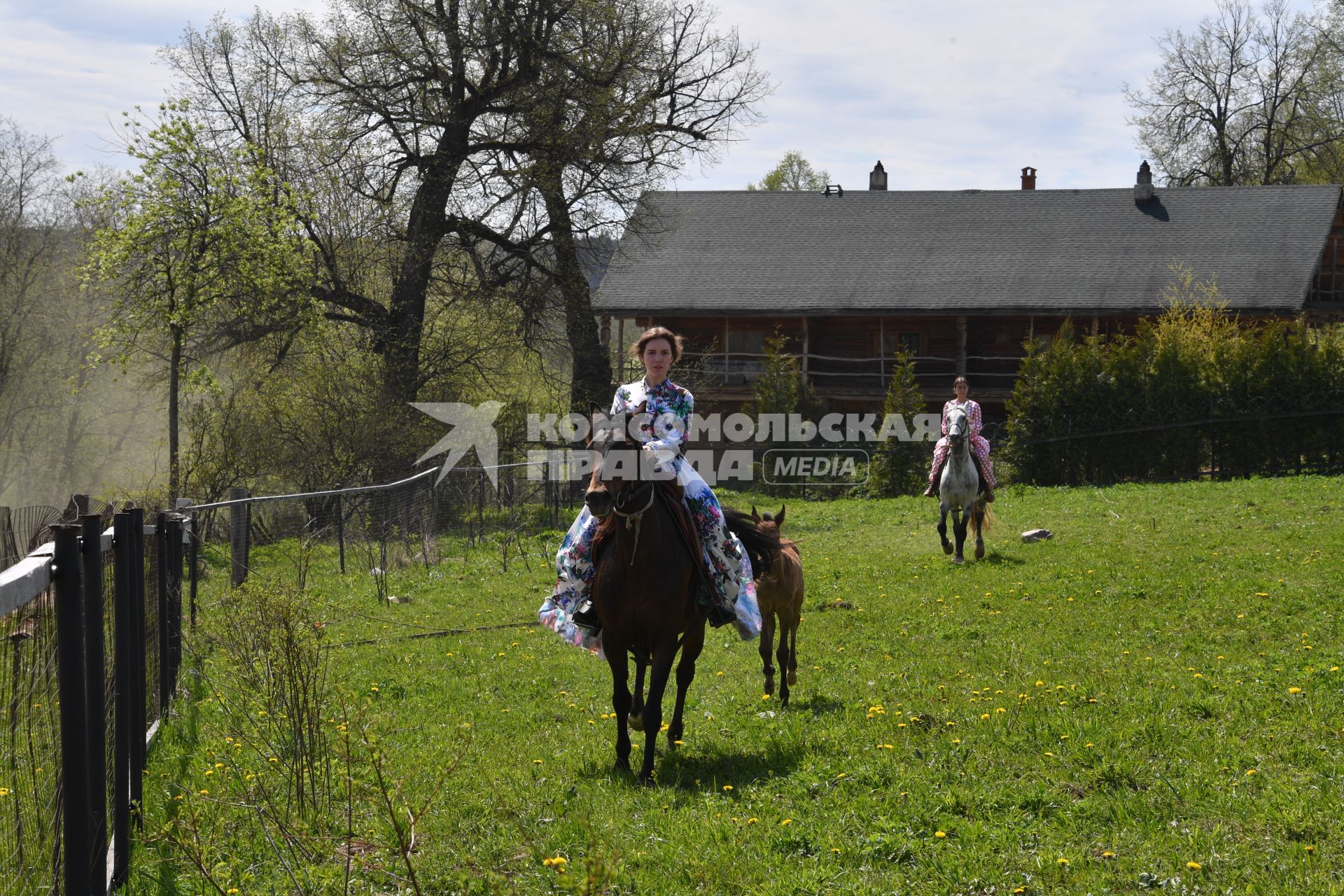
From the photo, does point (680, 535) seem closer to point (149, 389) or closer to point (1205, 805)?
point (1205, 805)

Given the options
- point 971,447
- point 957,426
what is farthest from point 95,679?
point 971,447

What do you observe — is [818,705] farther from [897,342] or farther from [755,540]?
[897,342]

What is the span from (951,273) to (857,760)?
32.5 meters

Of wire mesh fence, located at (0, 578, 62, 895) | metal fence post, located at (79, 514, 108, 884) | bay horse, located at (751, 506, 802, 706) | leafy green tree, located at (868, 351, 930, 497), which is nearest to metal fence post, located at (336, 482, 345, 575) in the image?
bay horse, located at (751, 506, 802, 706)

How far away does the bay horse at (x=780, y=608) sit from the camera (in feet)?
27.0

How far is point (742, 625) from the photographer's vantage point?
7.12m

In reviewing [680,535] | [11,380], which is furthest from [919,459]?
[11,380]

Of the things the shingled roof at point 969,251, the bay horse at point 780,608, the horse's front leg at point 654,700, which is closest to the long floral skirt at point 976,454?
the bay horse at point 780,608

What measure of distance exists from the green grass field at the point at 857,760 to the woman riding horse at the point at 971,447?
135 inches

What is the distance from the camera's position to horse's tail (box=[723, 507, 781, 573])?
25.6 feet

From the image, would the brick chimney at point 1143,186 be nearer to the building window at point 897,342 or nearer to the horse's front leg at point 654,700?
the building window at point 897,342

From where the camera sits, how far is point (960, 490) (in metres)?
15.1

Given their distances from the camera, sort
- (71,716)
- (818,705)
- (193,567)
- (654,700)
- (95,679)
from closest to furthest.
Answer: (71,716) < (95,679) < (654,700) < (818,705) < (193,567)

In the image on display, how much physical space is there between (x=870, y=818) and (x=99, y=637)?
3.52m
